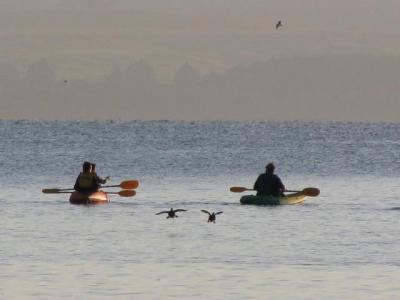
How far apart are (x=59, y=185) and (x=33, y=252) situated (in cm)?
3313

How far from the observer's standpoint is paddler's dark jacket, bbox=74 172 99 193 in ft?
144

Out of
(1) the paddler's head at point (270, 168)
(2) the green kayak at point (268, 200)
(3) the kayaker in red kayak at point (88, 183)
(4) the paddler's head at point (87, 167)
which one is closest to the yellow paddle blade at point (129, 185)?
(3) the kayaker in red kayak at point (88, 183)

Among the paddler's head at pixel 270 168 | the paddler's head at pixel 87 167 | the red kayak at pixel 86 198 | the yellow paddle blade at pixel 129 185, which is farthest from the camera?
the yellow paddle blade at pixel 129 185

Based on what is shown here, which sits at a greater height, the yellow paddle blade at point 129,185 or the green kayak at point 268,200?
the yellow paddle blade at point 129,185

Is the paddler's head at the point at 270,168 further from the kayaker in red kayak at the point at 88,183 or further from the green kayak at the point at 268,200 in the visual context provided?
the kayaker in red kayak at the point at 88,183

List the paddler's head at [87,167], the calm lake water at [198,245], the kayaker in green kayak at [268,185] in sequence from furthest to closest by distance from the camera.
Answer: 1. the kayaker in green kayak at [268,185]
2. the paddler's head at [87,167]
3. the calm lake water at [198,245]

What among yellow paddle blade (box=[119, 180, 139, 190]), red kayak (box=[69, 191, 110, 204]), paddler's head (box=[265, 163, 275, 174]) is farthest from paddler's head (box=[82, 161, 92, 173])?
paddler's head (box=[265, 163, 275, 174])

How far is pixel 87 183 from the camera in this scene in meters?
43.9

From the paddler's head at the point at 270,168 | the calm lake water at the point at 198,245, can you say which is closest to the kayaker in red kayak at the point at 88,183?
the calm lake water at the point at 198,245

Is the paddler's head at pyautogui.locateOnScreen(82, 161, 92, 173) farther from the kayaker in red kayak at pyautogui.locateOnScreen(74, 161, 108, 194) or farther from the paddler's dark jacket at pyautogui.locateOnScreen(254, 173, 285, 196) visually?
the paddler's dark jacket at pyautogui.locateOnScreen(254, 173, 285, 196)

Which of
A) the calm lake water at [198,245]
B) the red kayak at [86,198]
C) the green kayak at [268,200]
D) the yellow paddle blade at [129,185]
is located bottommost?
the calm lake water at [198,245]

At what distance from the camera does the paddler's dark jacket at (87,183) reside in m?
43.8

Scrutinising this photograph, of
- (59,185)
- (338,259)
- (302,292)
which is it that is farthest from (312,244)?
(59,185)

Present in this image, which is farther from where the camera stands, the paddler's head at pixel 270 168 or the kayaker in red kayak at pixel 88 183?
the kayaker in red kayak at pixel 88 183
